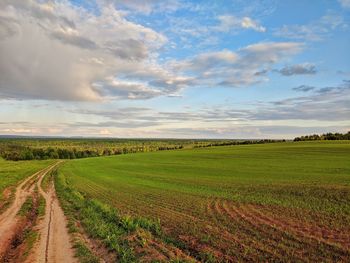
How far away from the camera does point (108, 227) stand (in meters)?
18.3

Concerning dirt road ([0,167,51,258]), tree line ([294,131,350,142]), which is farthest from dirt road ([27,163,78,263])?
tree line ([294,131,350,142])

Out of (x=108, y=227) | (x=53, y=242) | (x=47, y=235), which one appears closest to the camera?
(x=53, y=242)

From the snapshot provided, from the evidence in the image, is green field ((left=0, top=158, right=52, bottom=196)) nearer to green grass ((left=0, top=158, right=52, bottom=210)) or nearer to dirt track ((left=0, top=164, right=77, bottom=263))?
green grass ((left=0, top=158, right=52, bottom=210))

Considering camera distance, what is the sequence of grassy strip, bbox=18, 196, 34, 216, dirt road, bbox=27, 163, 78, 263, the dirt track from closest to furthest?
dirt road, bbox=27, 163, 78, 263 < the dirt track < grassy strip, bbox=18, 196, 34, 216

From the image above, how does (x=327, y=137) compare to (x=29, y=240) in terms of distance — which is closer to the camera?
(x=29, y=240)

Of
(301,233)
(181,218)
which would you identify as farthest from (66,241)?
(301,233)

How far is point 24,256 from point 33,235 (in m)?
3.60

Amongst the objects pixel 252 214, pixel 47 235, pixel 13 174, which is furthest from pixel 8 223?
pixel 13 174

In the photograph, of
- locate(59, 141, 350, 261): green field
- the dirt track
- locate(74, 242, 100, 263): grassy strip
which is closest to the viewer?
locate(74, 242, 100, 263): grassy strip

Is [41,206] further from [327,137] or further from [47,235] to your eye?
[327,137]

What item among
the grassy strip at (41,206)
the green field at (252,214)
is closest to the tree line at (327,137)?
the green field at (252,214)

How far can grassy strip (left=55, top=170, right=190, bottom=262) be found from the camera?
14.2 metres

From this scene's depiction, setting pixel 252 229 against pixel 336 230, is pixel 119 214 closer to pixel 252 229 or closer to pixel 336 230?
pixel 252 229

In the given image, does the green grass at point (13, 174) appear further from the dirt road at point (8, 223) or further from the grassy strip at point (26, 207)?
the dirt road at point (8, 223)
